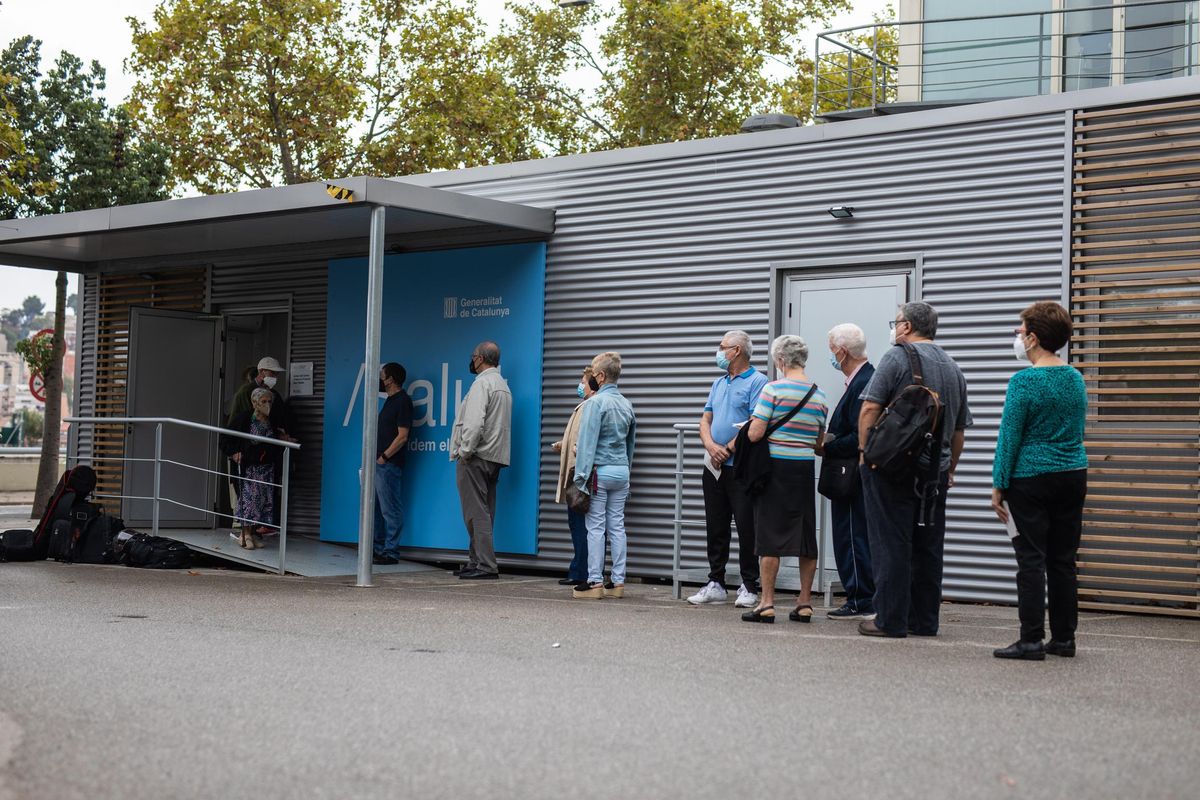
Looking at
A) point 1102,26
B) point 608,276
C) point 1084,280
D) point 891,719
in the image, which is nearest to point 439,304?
point 608,276

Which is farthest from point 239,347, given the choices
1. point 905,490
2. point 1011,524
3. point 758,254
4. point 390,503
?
point 1011,524

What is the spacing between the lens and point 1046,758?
15.0 ft

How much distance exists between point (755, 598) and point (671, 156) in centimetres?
413

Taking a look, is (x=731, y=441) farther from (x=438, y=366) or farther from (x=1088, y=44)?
(x=1088, y=44)

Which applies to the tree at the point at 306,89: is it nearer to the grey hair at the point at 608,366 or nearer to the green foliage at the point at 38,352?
the green foliage at the point at 38,352

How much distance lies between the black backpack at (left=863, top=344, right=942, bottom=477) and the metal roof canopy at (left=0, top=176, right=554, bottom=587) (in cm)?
442

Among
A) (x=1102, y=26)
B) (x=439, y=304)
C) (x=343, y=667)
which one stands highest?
(x=1102, y=26)

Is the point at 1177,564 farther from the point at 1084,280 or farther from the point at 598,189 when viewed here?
the point at 598,189

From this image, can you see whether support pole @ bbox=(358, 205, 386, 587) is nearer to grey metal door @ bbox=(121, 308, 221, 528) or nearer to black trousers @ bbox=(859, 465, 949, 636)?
black trousers @ bbox=(859, 465, 949, 636)

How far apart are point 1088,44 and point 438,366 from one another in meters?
9.75

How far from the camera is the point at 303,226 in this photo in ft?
41.4

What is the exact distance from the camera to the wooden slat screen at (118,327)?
1568 cm

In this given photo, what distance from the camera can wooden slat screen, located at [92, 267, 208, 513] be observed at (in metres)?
15.7

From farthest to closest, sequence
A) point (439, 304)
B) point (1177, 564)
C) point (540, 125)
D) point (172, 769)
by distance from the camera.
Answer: point (540, 125) → point (439, 304) → point (1177, 564) → point (172, 769)
